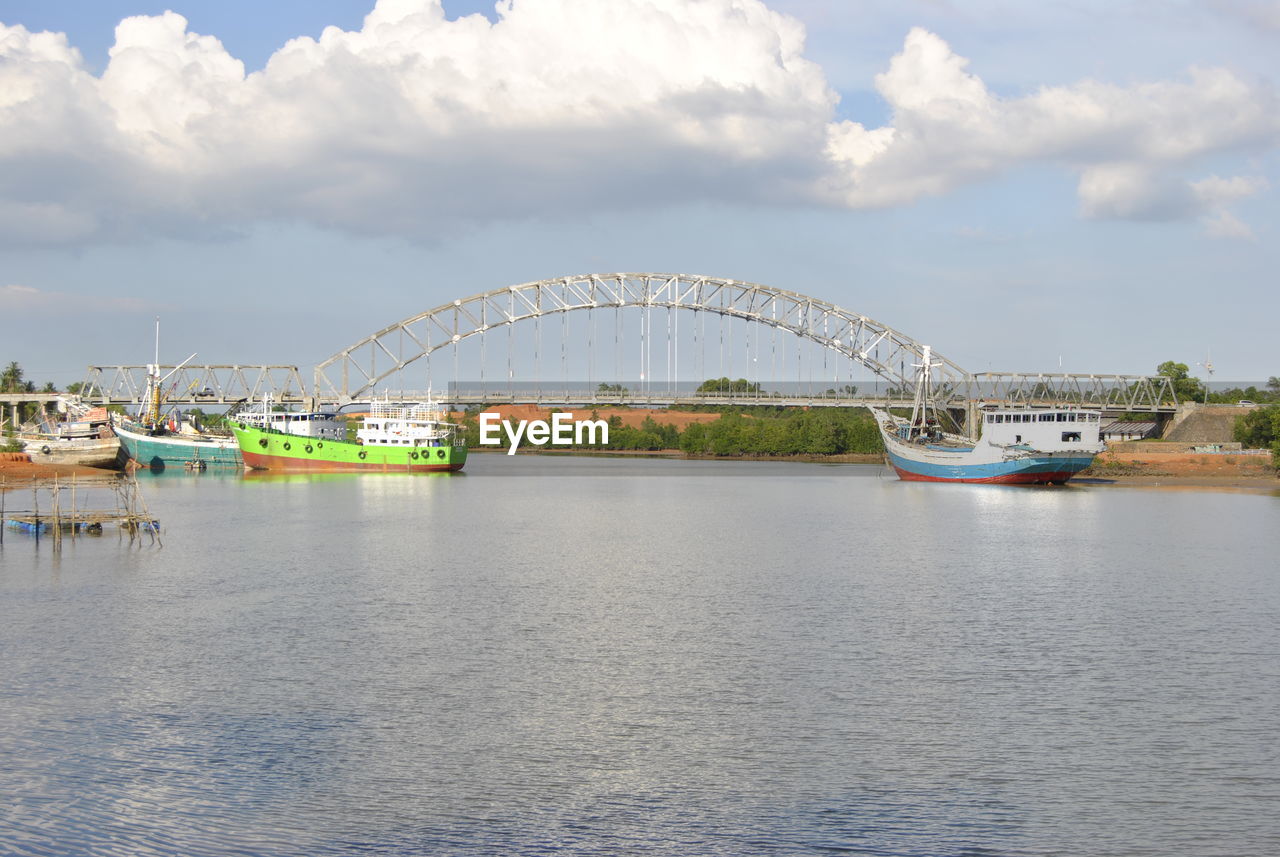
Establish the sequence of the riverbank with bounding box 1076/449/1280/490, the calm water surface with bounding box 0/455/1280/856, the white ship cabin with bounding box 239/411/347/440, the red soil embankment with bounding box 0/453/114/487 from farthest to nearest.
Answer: the white ship cabin with bounding box 239/411/347/440
the riverbank with bounding box 1076/449/1280/490
the red soil embankment with bounding box 0/453/114/487
the calm water surface with bounding box 0/455/1280/856

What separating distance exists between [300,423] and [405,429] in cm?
1197

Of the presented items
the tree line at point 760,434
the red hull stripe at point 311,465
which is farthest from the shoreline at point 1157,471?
the tree line at point 760,434

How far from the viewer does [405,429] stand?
10312cm

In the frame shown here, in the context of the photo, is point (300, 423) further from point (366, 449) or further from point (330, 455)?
point (366, 449)

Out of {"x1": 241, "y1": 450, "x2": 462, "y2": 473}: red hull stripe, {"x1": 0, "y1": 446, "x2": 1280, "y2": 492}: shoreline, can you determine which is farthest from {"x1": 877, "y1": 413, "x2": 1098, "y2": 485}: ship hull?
{"x1": 241, "y1": 450, "x2": 462, "y2": 473}: red hull stripe

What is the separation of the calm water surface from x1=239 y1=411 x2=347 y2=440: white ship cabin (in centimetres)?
6454

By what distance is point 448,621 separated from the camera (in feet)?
95.1

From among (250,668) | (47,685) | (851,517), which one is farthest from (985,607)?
(851,517)

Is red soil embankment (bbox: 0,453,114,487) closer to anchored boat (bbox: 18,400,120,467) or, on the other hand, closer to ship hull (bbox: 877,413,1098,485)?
anchored boat (bbox: 18,400,120,467)

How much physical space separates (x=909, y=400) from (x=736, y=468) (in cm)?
1857

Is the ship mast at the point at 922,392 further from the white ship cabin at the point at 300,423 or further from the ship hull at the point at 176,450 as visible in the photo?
the ship hull at the point at 176,450

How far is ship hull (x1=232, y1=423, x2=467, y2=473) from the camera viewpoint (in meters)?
101

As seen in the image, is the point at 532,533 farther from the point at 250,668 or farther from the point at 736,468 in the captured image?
the point at 736,468

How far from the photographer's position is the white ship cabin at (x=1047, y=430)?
8400 centimetres
